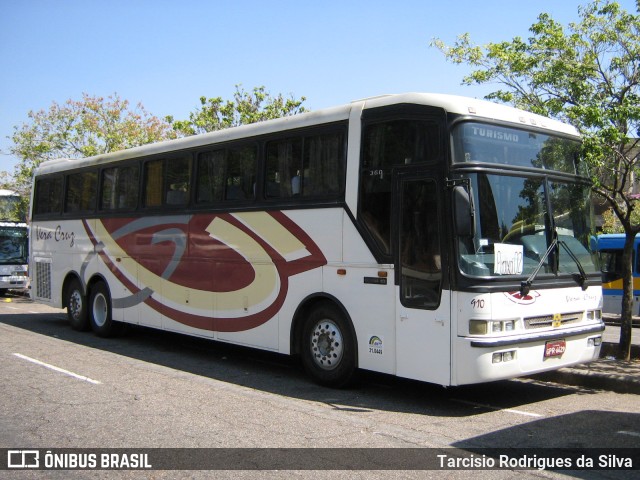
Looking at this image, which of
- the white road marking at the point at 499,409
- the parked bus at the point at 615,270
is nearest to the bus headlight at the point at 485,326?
the white road marking at the point at 499,409

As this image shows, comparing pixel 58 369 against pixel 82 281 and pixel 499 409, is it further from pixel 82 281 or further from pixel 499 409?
pixel 499 409

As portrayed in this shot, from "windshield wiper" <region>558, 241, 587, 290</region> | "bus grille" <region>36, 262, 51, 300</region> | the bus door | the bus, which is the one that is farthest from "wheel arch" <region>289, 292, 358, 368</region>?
"bus grille" <region>36, 262, 51, 300</region>

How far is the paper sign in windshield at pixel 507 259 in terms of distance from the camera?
7.23 metres

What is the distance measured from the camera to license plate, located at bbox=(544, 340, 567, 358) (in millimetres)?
7605

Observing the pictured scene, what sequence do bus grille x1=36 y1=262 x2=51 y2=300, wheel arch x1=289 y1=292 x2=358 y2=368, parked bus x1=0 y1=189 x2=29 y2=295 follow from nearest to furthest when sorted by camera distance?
wheel arch x1=289 y1=292 x2=358 y2=368 < bus grille x1=36 y1=262 x2=51 y2=300 < parked bus x1=0 y1=189 x2=29 y2=295

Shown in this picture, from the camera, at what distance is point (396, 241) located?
25.6ft

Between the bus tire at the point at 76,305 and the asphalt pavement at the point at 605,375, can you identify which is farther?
the bus tire at the point at 76,305

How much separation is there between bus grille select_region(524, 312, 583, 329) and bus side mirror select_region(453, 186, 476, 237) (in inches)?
52.2

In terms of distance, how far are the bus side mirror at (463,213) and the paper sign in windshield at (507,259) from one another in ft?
1.52

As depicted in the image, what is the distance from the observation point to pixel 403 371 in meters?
7.67

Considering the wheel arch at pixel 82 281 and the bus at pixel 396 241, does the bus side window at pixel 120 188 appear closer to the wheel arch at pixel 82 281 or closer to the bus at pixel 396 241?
the wheel arch at pixel 82 281

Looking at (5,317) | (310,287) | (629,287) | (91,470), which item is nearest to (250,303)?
(310,287)

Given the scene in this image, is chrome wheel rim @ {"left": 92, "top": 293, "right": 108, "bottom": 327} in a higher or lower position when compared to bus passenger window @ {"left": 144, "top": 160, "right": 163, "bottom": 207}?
lower

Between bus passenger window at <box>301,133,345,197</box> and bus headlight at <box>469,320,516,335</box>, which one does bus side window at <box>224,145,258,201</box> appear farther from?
bus headlight at <box>469,320,516,335</box>
